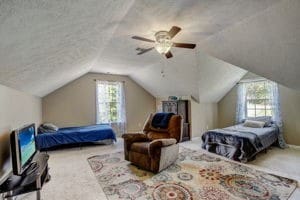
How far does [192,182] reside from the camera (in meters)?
2.63

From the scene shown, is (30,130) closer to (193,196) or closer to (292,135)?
(193,196)

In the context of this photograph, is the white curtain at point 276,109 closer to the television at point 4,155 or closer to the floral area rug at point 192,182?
the floral area rug at point 192,182

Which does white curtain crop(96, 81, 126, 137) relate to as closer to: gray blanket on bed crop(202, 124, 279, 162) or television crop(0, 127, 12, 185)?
gray blanket on bed crop(202, 124, 279, 162)

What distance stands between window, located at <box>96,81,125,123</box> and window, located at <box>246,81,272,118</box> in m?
4.23

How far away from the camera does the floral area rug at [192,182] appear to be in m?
2.29

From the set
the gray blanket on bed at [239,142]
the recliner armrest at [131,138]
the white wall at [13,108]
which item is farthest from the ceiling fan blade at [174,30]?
the gray blanket on bed at [239,142]

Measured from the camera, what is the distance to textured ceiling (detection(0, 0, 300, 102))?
121 centimetres

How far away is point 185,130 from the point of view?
5430 mm

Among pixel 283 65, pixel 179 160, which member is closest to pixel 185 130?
pixel 179 160

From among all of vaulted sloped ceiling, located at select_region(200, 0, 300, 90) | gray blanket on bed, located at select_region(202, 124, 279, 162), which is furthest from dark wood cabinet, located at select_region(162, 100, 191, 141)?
vaulted sloped ceiling, located at select_region(200, 0, 300, 90)

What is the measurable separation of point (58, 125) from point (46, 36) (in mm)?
4438

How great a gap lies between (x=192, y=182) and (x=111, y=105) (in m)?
4.12

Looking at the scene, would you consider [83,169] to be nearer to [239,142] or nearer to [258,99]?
[239,142]

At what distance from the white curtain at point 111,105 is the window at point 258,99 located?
4214 millimetres
